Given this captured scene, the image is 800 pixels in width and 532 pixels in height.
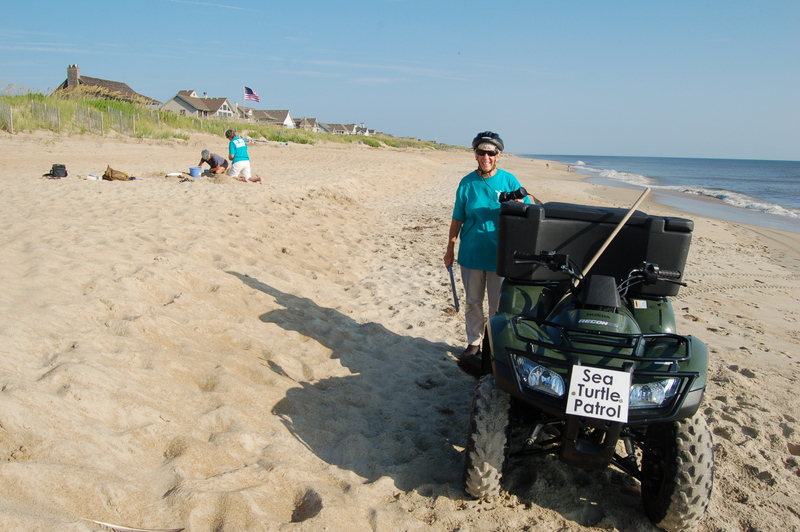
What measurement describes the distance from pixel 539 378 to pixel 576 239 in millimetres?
1148

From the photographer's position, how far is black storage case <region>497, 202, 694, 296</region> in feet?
10.9

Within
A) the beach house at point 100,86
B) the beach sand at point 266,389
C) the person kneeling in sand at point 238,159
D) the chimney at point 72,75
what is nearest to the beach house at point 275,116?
the beach house at point 100,86

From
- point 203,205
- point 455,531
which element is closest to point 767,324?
point 455,531

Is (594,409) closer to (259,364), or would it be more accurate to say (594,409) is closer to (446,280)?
(259,364)

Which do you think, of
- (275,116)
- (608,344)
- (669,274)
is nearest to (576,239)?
(669,274)

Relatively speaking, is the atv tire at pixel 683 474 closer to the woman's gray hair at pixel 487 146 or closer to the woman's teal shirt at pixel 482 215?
the woman's teal shirt at pixel 482 215

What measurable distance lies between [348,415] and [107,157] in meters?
17.6

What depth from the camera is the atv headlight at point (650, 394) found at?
255 centimetres

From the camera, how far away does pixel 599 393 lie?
2.50m

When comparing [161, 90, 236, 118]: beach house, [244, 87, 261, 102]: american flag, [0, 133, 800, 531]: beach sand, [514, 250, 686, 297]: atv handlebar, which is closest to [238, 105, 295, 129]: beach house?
[161, 90, 236, 118]: beach house

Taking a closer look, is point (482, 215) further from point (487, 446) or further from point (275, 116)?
point (275, 116)

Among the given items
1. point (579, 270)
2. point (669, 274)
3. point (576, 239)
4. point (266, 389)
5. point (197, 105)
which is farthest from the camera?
point (197, 105)

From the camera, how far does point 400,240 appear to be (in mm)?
10023

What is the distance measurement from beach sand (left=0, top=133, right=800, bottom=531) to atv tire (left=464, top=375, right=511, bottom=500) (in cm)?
20
